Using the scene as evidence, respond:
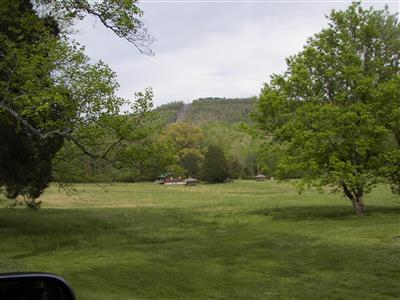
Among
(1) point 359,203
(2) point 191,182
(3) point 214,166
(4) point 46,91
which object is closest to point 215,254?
(4) point 46,91

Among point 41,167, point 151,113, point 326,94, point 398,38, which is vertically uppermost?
point 398,38

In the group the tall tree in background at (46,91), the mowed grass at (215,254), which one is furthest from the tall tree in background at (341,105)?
the tall tree in background at (46,91)

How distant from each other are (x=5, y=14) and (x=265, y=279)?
31.3 ft

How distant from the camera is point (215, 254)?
18438 millimetres

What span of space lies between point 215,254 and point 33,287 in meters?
16.0

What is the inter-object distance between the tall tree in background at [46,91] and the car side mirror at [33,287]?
7897 mm

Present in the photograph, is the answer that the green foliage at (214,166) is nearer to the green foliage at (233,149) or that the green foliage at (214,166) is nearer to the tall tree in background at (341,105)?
the green foliage at (233,149)

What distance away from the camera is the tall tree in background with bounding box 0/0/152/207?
1164 cm

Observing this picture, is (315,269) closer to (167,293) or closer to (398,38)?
(167,293)

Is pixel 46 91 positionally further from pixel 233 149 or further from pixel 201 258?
pixel 233 149

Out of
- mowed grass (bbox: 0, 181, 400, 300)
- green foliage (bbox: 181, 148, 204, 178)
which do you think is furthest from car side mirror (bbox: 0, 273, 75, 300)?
green foliage (bbox: 181, 148, 204, 178)

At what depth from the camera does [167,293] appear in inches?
474

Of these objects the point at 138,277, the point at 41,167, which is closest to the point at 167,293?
the point at 138,277

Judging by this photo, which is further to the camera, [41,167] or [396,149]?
[396,149]
